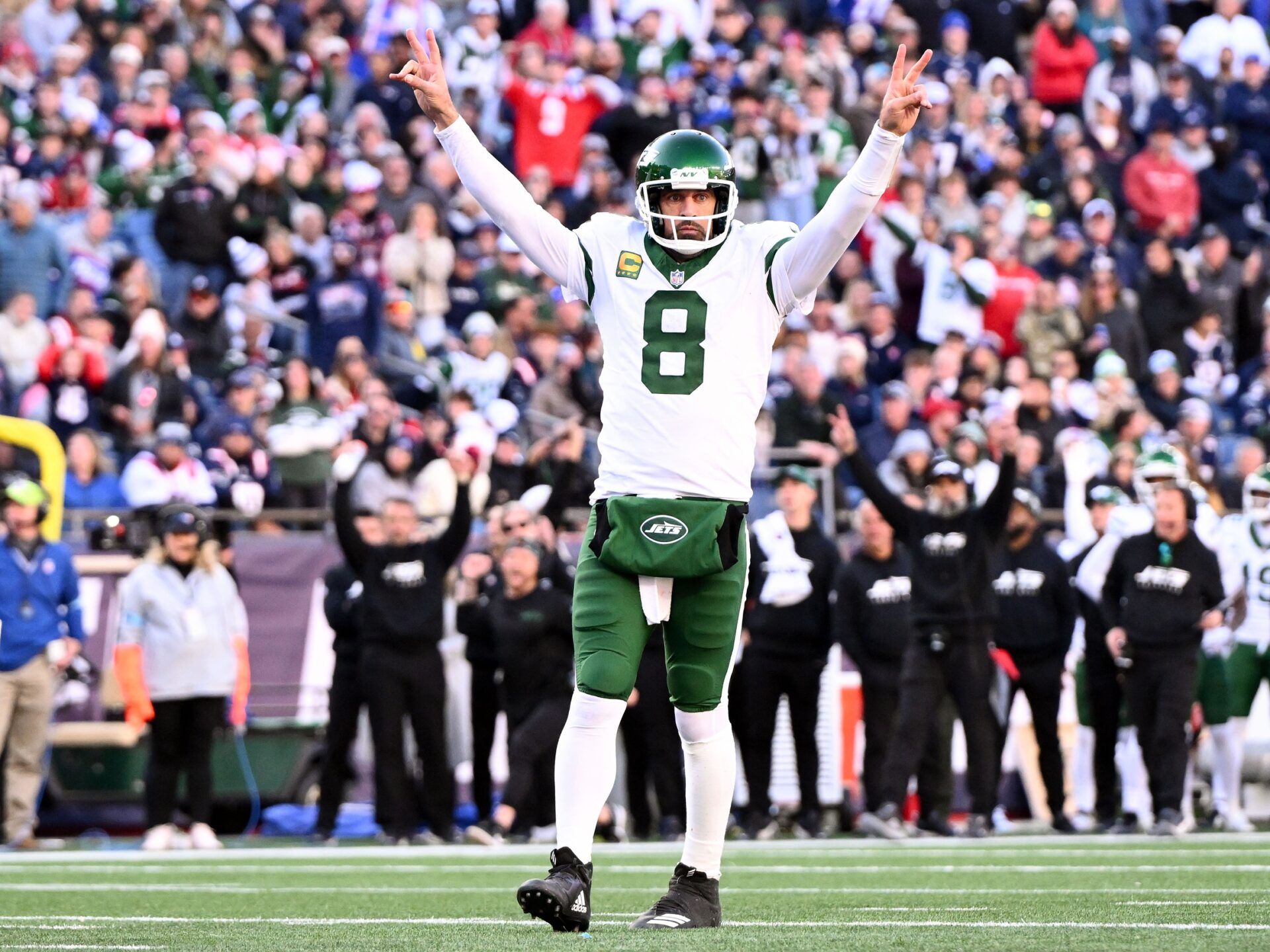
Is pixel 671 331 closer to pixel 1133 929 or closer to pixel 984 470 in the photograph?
pixel 1133 929

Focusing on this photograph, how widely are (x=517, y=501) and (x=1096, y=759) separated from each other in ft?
11.8

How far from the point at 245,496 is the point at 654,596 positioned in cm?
894

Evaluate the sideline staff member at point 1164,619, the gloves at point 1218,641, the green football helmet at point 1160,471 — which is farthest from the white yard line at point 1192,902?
the gloves at point 1218,641

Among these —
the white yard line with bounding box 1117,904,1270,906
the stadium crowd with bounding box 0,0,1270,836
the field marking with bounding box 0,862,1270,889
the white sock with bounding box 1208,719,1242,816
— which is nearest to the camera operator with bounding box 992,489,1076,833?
the stadium crowd with bounding box 0,0,1270,836

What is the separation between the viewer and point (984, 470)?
49.0 ft

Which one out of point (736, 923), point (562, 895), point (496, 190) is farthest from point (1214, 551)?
point (562, 895)

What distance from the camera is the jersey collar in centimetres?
634

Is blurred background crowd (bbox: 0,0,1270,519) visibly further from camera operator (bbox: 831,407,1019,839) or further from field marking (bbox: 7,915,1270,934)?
field marking (bbox: 7,915,1270,934)

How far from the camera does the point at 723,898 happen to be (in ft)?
24.8

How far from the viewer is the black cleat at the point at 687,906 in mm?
6070

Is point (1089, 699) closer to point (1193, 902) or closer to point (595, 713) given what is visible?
point (1193, 902)

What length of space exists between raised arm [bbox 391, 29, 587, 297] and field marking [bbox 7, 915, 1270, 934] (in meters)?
1.74

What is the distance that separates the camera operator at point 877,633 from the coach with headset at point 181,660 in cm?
334

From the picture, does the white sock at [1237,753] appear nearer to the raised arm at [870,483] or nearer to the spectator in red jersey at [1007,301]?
the raised arm at [870,483]
